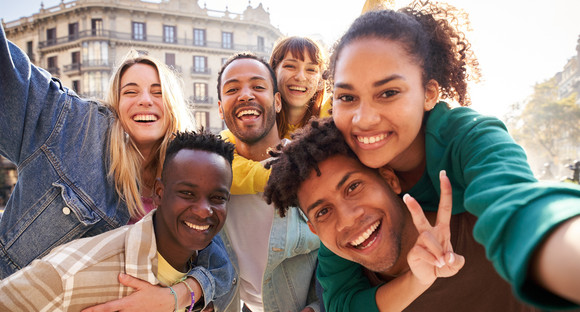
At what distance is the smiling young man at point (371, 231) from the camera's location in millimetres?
1729

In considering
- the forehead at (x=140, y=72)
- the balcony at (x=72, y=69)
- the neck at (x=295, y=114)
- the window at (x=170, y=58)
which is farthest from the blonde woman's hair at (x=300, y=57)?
the balcony at (x=72, y=69)

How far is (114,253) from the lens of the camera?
2.09 metres

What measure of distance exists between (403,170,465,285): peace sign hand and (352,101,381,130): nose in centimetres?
41

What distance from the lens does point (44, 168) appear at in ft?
7.42

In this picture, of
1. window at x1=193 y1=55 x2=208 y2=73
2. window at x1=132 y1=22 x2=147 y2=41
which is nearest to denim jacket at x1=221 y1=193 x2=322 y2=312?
window at x1=193 y1=55 x2=208 y2=73

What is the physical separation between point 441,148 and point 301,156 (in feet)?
2.31

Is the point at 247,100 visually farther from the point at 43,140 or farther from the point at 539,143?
the point at 539,143

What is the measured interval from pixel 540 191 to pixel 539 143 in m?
43.1

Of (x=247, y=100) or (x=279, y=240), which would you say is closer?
(x=279, y=240)

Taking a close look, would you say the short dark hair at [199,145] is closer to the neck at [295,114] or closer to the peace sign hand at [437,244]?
the neck at [295,114]

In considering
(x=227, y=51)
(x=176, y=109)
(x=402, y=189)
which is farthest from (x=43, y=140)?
(x=227, y=51)

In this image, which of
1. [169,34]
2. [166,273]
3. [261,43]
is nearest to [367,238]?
[166,273]

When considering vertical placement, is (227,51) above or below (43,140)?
Result: above

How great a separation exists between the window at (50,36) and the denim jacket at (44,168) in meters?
37.2
